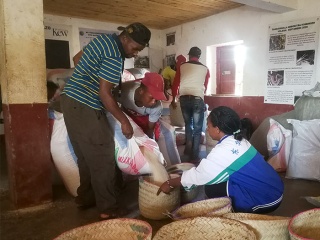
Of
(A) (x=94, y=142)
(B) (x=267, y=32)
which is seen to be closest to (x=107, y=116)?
(A) (x=94, y=142)

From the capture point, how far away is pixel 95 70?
1.85 m

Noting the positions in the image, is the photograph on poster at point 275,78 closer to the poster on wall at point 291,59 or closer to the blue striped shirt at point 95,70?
the poster on wall at point 291,59

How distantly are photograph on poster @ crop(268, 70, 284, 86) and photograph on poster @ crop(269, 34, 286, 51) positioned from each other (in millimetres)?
363

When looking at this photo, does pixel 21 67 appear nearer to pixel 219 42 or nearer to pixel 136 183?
pixel 136 183

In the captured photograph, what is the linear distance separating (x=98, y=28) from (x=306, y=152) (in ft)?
14.7

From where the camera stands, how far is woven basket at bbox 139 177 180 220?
6.13 ft

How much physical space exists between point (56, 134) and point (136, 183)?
951 millimetres

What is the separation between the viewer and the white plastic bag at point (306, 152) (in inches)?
112

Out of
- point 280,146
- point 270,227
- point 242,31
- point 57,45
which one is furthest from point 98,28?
point 270,227

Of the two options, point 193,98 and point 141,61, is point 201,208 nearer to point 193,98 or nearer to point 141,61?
point 193,98

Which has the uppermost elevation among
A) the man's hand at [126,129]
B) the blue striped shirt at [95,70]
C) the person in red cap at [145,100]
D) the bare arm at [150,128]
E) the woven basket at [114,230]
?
the blue striped shirt at [95,70]

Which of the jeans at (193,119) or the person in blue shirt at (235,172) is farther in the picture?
the jeans at (193,119)

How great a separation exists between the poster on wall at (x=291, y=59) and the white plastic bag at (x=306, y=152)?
48.6 inches

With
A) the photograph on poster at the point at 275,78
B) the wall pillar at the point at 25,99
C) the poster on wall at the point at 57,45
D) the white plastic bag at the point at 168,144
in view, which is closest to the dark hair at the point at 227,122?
the white plastic bag at the point at 168,144
